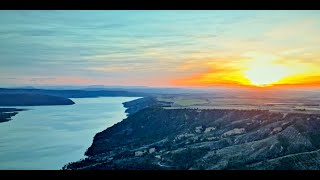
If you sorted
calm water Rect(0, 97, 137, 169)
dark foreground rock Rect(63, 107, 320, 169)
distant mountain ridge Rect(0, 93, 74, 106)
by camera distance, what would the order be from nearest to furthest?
calm water Rect(0, 97, 137, 169) < distant mountain ridge Rect(0, 93, 74, 106) < dark foreground rock Rect(63, 107, 320, 169)

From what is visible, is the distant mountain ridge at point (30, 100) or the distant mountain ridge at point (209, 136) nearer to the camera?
the distant mountain ridge at point (30, 100)

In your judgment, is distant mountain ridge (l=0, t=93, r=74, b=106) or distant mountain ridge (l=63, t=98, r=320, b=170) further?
distant mountain ridge (l=63, t=98, r=320, b=170)

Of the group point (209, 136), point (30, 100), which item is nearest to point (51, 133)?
point (30, 100)

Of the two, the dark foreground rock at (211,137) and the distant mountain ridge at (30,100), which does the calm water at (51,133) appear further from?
the dark foreground rock at (211,137)

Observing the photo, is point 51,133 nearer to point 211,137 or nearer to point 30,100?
point 30,100

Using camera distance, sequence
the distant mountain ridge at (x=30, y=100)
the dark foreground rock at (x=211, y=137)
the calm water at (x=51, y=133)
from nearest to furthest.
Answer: the calm water at (x=51, y=133)
the distant mountain ridge at (x=30, y=100)
the dark foreground rock at (x=211, y=137)

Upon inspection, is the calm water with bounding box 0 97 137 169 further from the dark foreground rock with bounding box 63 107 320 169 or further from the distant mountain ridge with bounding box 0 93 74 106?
the dark foreground rock with bounding box 63 107 320 169

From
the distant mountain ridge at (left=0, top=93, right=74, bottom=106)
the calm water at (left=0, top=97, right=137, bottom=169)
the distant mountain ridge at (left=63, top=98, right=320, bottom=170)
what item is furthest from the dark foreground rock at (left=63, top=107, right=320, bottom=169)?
the distant mountain ridge at (left=0, top=93, right=74, bottom=106)

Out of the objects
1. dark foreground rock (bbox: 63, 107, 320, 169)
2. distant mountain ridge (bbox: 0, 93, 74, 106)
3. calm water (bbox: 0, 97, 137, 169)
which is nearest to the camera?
calm water (bbox: 0, 97, 137, 169)

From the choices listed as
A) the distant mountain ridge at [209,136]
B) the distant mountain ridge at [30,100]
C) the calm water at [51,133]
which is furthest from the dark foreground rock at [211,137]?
the distant mountain ridge at [30,100]

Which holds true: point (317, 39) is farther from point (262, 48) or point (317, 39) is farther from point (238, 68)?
point (238, 68)
